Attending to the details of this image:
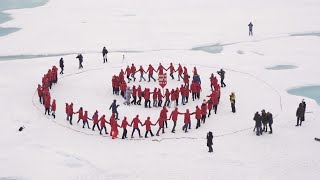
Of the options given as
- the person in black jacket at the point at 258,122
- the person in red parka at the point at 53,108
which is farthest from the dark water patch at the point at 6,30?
the person in black jacket at the point at 258,122

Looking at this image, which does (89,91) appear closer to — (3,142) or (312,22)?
(3,142)

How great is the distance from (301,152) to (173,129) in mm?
5697

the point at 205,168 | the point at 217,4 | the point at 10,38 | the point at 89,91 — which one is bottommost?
the point at 205,168

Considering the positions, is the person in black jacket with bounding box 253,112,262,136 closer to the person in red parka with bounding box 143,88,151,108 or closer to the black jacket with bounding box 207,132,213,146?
the black jacket with bounding box 207,132,213,146

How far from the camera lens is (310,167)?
676 inches

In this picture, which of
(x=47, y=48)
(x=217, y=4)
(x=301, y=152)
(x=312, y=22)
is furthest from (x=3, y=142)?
(x=217, y=4)

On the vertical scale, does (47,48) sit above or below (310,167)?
above

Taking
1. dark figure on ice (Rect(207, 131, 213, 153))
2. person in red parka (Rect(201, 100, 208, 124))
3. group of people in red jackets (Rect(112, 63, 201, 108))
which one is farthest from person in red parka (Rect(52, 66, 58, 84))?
dark figure on ice (Rect(207, 131, 213, 153))

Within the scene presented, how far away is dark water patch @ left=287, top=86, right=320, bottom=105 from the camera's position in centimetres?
2578

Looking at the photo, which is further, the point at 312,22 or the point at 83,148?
the point at 312,22

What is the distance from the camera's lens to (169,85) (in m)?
27.2

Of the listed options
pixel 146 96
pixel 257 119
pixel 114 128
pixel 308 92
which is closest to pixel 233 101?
pixel 257 119

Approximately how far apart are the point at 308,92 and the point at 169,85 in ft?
27.2

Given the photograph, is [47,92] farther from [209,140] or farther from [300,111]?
[300,111]
